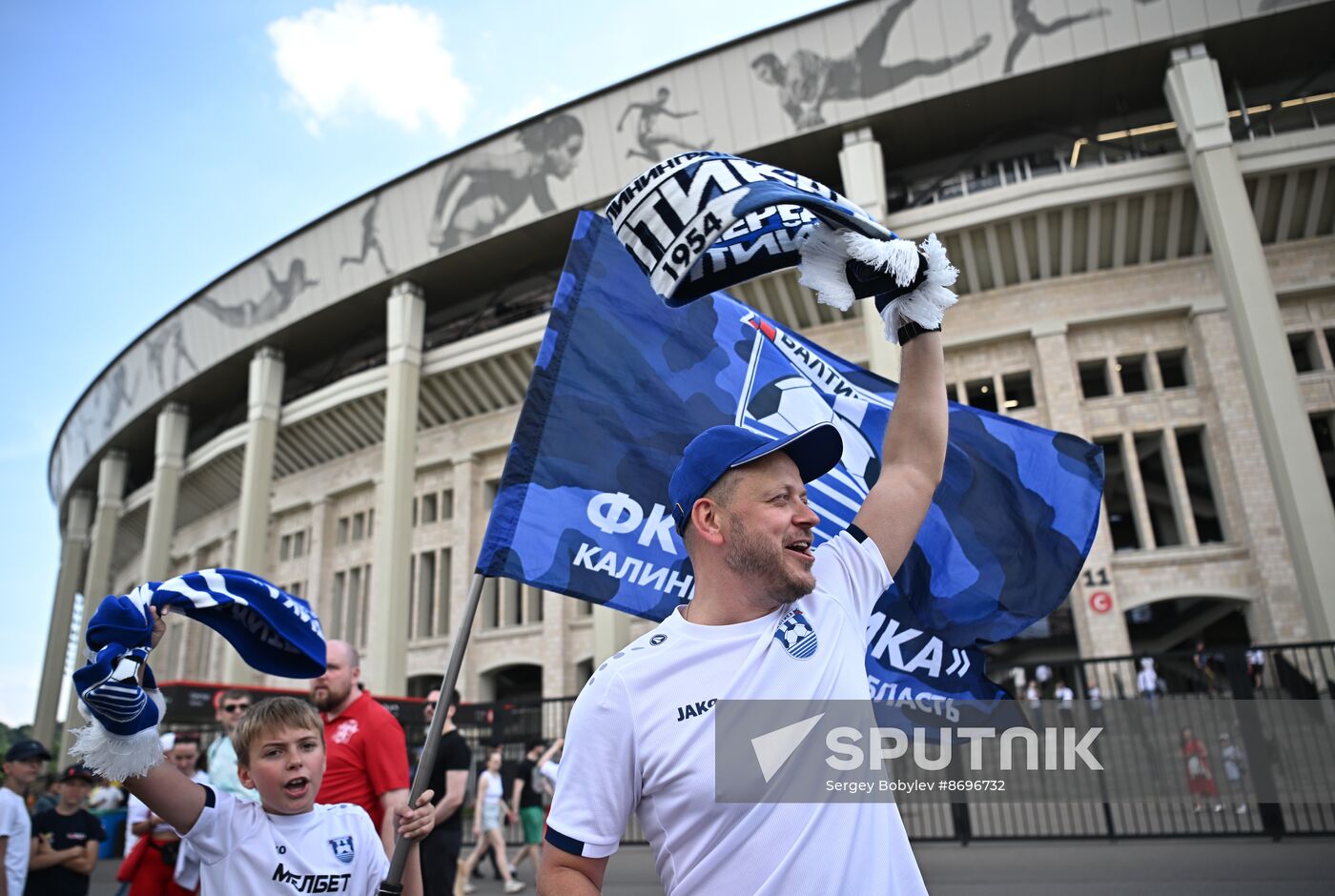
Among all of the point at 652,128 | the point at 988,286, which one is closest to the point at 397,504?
the point at 652,128

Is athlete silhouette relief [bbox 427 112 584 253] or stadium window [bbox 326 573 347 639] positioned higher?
athlete silhouette relief [bbox 427 112 584 253]

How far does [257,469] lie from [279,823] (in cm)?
2896

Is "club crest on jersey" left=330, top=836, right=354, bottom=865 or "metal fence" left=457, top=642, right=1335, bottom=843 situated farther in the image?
"metal fence" left=457, top=642, right=1335, bottom=843

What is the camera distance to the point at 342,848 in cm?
291

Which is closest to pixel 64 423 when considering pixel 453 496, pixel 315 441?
pixel 315 441

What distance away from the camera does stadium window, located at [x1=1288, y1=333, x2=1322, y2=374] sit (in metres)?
21.4

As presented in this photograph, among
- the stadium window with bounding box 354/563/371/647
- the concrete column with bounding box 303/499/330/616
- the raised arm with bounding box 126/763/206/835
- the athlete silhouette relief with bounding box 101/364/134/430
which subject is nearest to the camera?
the raised arm with bounding box 126/763/206/835

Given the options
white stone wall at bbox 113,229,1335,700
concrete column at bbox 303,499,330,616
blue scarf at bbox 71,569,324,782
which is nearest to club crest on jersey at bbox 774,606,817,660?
blue scarf at bbox 71,569,324,782

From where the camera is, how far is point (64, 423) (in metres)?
42.2

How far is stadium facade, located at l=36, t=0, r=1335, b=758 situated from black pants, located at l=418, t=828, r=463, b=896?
51.7 feet

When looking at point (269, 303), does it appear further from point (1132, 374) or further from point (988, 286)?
point (1132, 374)

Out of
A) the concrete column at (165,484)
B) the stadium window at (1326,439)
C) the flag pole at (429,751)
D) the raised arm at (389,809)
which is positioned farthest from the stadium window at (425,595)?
the flag pole at (429,751)

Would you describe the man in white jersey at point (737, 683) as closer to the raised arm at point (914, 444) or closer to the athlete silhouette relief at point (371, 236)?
the raised arm at point (914, 444)

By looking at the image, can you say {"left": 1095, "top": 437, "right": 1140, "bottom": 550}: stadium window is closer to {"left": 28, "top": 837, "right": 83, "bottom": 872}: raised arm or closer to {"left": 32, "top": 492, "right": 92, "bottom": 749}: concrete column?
{"left": 28, "top": 837, "right": 83, "bottom": 872}: raised arm
